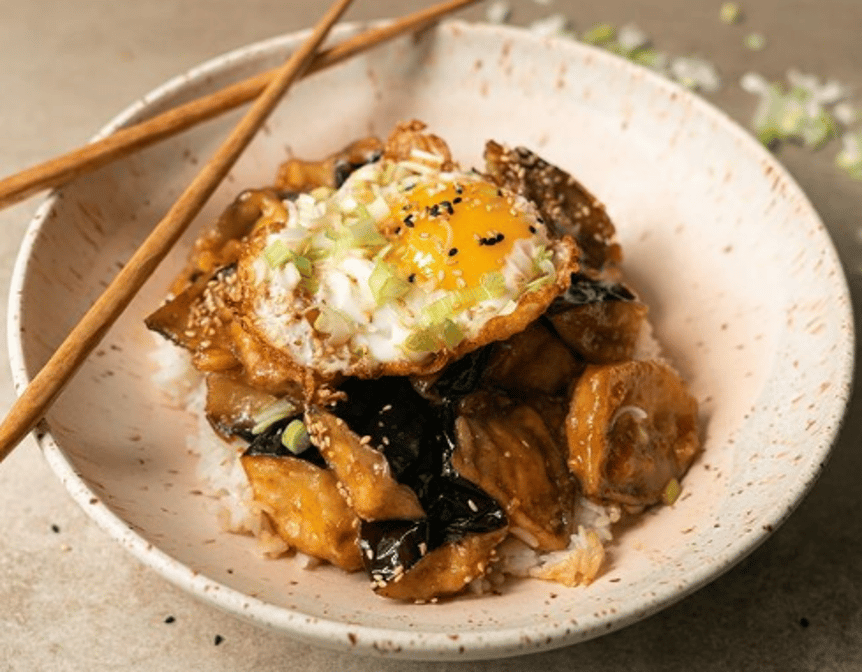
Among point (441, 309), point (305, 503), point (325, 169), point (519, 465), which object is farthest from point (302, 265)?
point (325, 169)

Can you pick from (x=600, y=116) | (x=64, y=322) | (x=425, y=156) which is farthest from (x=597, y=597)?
(x=600, y=116)

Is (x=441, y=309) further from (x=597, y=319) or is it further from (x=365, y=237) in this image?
(x=597, y=319)

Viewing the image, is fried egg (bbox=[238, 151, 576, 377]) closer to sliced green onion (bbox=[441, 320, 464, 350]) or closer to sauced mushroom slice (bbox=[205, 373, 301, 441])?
sliced green onion (bbox=[441, 320, 464, 350])

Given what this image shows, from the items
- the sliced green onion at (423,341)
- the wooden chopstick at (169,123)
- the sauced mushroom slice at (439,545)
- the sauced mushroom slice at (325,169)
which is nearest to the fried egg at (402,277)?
the sliced green onion at (423,341)

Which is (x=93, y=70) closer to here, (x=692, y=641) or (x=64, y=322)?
(x=64, y=322)

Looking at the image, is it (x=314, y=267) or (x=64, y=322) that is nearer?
(x=314, y=267)

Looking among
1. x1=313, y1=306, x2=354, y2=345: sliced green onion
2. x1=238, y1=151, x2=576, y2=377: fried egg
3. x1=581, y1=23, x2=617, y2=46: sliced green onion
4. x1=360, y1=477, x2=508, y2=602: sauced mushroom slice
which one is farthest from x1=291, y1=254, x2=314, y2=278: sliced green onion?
x1=581, y1=23, x2=617, y2=46: sliced green onion
